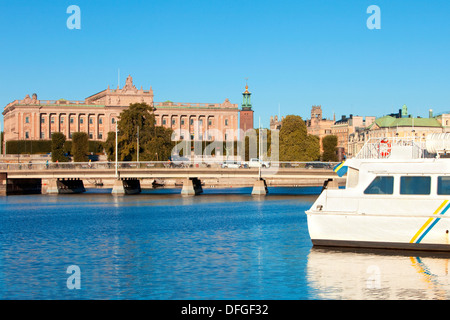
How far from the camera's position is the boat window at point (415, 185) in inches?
1563

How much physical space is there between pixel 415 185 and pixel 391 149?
114 inches

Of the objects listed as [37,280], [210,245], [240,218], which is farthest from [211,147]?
[37,280]

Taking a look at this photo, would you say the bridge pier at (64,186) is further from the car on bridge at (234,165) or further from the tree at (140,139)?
the car on bridge at (234,165)

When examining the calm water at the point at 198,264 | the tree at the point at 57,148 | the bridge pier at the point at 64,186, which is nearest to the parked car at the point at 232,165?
the bridge pier at the point at 64,186

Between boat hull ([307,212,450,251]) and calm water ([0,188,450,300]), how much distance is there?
2.37ft

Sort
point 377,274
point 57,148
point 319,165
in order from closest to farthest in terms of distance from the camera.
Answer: point 377,274 → point 319,165 → point 57,148

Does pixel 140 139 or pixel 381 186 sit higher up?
pixel 140 139

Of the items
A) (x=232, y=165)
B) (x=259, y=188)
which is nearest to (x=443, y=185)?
(x=259, y=188)

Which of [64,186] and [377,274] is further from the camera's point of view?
[64,186]

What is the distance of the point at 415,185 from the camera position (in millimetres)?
39938

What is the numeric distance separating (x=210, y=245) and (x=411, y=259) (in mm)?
13403

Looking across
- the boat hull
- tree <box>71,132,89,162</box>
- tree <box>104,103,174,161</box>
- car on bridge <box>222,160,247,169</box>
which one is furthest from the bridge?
the boat hull

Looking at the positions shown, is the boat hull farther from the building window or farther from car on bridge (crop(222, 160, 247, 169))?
car on bridge (crop(222, 160, 247, 169))

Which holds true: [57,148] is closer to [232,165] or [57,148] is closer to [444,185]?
[232,165]
